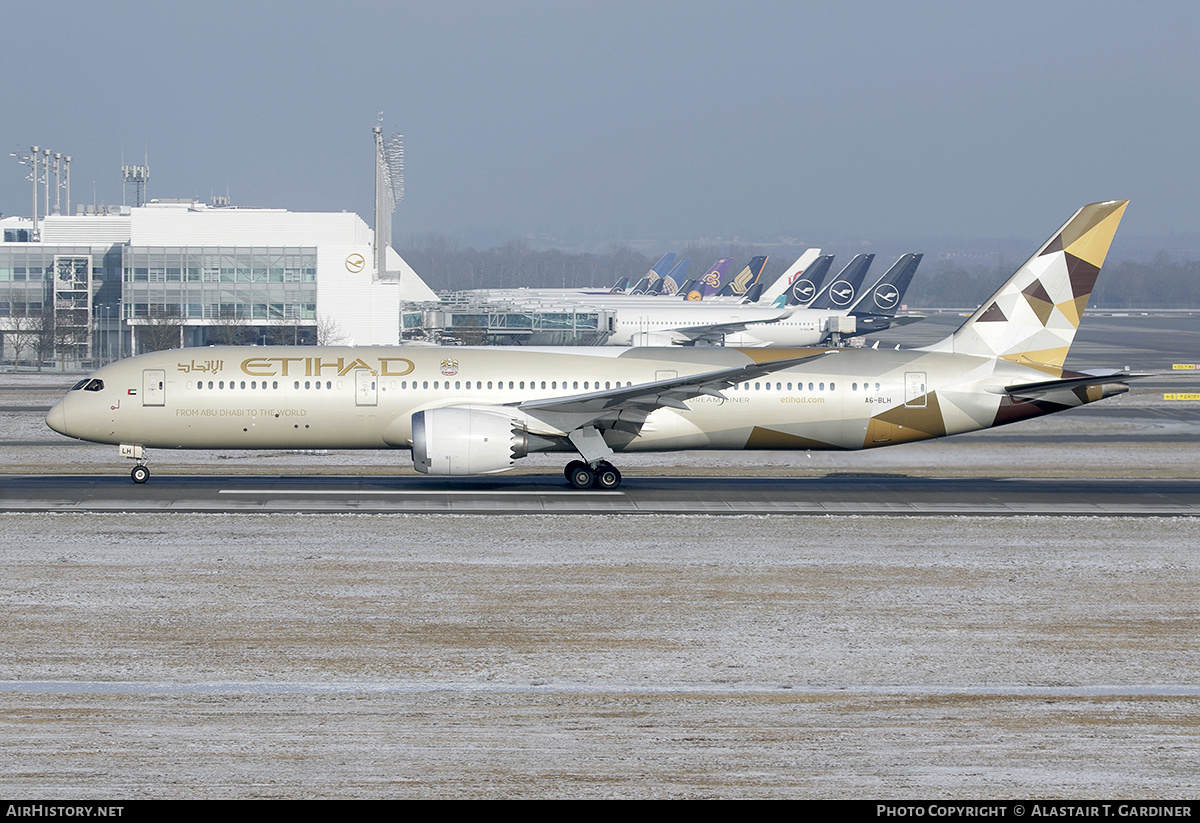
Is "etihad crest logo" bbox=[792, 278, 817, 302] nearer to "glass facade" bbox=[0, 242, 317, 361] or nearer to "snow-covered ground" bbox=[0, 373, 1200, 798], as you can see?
"glass facade" bbox=[0, 242, 317, 361]

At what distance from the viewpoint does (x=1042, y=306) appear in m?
34.5

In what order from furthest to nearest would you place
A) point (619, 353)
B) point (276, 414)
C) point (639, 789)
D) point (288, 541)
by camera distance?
point (619, 353), point (276, 414), point (288, 541), point (639, 789)

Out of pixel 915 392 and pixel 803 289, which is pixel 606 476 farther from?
pixel 803 289

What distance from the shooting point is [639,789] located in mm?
12336

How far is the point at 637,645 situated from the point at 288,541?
10275 mm

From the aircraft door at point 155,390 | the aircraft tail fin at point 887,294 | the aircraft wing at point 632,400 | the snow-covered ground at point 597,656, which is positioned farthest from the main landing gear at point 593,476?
the aircraft tail fin at point 887,294

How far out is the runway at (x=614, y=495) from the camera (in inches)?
1186

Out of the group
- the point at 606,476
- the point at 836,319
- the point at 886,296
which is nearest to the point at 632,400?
the point at 606,476

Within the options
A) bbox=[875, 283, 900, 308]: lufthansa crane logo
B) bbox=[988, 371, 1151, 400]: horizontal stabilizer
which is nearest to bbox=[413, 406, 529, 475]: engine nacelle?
bbox=[988, 371, 1151, 400]: horizontal stabilizer

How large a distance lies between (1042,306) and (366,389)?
19.3m

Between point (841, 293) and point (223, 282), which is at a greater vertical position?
point (841, 293)

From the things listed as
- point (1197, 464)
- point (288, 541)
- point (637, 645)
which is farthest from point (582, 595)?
point (1197, 464)

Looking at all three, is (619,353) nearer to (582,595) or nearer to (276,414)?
(276,414)

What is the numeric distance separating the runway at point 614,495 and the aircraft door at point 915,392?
2518 mm
